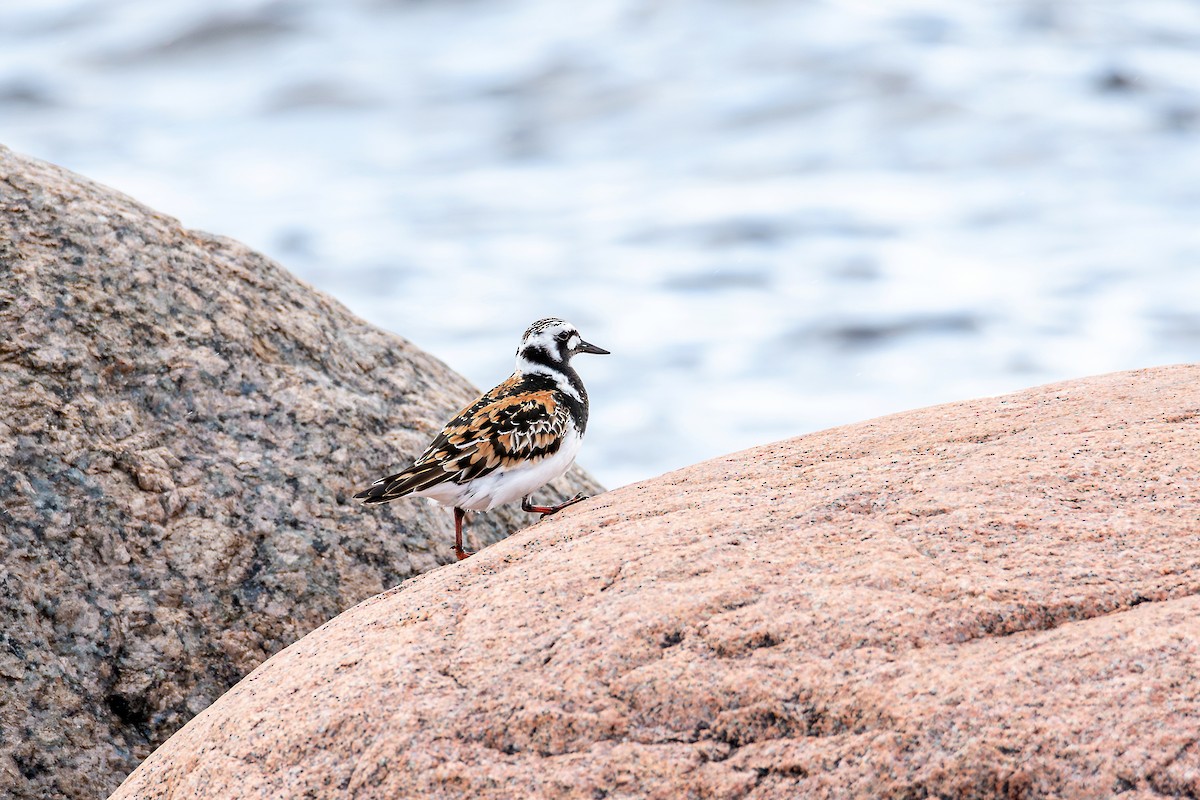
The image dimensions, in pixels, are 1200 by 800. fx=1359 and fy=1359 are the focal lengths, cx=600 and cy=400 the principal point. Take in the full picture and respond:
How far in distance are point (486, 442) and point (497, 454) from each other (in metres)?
0.08

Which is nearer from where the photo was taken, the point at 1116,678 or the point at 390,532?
the point at 1116,678

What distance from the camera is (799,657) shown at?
13.9 feet

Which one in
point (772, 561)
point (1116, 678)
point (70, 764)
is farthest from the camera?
point (70, 764)

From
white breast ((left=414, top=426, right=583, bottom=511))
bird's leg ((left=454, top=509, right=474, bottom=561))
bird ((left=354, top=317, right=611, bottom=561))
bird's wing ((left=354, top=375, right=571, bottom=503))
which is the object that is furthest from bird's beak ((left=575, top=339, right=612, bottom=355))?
bird's leg ((left=454, top=509, right=474, bottom=561))

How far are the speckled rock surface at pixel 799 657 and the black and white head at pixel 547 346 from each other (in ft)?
8.08

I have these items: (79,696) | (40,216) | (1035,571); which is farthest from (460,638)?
(40,216)

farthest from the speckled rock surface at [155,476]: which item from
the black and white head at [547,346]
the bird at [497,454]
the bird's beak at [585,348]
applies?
the bird's beak at [585,348]

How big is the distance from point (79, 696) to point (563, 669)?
112 inches

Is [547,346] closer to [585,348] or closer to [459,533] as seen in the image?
[585,348]

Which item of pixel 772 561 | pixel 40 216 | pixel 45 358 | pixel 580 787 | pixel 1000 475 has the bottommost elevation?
pixel 580 787

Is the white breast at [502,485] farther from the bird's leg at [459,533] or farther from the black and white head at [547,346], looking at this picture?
the black and white head at [547,346]

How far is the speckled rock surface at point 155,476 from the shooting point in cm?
619

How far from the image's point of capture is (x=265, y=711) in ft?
15.8

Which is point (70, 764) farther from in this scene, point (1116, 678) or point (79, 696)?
point (1116, 678)
